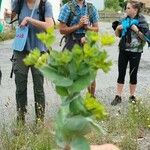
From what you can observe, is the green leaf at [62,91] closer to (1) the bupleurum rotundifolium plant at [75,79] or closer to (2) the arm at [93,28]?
(1) the bupleurum rotundifolium plant at [75,79]

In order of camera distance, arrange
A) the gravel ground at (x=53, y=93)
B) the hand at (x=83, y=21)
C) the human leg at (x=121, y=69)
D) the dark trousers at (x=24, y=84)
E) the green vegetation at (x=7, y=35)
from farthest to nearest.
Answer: the green vegetation at (x=7, y=35)
the human leg at (x=121, y=69)
the hand at (x=83, y=21)
the gravel ground at (x=53, y=93)
the dark trousers at (x=24, y=84)

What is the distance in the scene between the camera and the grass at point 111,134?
4.86m

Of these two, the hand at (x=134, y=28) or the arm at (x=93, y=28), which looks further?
the hand at (x=134, y=28)

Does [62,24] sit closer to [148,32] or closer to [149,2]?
[148,32]

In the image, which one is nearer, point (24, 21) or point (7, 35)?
point (24, 21)

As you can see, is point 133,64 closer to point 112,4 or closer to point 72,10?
point 72,10

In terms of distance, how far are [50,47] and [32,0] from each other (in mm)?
4148

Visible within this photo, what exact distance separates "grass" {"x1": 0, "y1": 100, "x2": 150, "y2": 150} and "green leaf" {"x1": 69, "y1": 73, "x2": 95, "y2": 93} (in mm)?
2198

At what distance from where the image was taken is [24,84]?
6.25 metres

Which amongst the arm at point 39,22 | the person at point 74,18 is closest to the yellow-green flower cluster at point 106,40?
the arm at point 39,22

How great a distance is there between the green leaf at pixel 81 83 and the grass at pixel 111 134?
2.20 meters

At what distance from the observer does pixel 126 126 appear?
592cm

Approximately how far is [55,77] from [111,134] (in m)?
3.84

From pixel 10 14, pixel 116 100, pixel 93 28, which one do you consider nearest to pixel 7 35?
pixel 116 100
